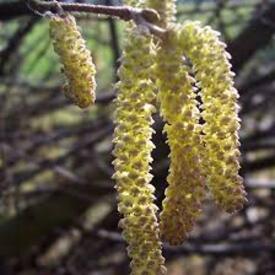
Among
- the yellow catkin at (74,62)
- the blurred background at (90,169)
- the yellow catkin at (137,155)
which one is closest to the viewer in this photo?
the yellow catkin at (137,155)

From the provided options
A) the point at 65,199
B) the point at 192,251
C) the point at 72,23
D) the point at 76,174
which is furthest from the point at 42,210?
the point at 72,23

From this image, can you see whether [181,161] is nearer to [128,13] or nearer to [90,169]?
[128,13]

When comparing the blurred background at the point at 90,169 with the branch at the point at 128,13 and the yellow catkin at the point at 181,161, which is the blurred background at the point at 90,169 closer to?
the branch at the point at 128,13

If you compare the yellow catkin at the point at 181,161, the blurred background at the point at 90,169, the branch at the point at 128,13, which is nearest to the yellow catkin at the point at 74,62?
the branch at the point at 128,13

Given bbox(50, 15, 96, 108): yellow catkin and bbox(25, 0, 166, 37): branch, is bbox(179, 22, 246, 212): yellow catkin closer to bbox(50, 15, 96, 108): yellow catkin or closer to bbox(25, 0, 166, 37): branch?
bbox(25, 0, 166, 37): branch

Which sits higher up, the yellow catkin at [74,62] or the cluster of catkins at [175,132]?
the yellow catkin at [74,62]

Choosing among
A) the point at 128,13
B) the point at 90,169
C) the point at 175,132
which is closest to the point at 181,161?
the point at 175,132

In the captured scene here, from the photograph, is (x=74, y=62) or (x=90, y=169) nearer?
(x=74, y=62)

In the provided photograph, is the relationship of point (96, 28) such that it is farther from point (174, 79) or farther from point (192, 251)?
point (174, 79)
